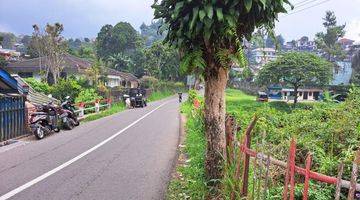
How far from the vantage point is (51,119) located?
17734 millimetres

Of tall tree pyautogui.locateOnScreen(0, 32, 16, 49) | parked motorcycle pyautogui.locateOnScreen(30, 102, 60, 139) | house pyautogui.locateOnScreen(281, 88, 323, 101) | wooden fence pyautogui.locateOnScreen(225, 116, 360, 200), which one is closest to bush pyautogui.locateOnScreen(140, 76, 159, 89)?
house pyautogui.locateOnScreen(281, 88, 323, 101)

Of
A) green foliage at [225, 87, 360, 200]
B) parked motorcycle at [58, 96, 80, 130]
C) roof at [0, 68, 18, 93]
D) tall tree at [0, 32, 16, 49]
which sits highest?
tall tree at [0, 32, 16, 49]

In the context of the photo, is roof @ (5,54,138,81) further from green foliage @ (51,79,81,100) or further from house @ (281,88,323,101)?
house @ (281,88,323,101)

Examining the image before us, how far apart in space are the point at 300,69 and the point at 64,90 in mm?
35508

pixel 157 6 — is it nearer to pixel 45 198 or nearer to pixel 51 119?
pixel 45 198

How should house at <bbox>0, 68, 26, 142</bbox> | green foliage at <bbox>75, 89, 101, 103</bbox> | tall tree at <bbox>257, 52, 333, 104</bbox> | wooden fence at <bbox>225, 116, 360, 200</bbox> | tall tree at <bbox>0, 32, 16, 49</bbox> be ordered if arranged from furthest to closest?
tall tree at <bbox>0, 32, 16, 49</bbox> → tall tree at <bbox>257, 52, 333, 104</bbox> → green foliage at <bbox>75, 89, 101, 103</bbox> → house at <bbox>0, 68, 26, 142</bbox> → wooden fence at <bbox>225, 116, 360, 200</bbox>

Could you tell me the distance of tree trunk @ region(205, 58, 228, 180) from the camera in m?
7.20

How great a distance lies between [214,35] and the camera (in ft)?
22.3

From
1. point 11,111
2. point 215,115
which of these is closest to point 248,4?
point 215,115

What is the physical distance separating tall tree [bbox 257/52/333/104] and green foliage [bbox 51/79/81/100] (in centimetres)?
3208

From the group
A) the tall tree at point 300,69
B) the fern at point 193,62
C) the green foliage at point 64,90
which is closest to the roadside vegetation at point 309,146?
the fern at point 193,62

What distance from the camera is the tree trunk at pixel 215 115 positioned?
23.6 feet

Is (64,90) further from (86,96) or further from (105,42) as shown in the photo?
(105,42)

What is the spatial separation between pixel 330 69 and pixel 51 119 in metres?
48.0
